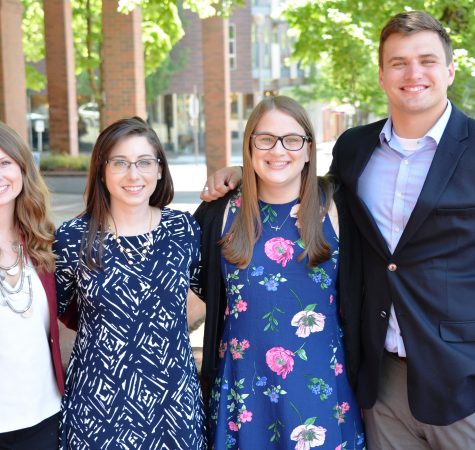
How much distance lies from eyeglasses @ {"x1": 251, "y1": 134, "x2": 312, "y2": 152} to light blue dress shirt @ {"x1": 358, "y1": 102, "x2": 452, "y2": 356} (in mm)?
322

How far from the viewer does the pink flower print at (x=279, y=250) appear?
3.06 m

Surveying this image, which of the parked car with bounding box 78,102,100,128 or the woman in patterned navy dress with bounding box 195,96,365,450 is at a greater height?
the parked car with bounding box 78,102,100,128

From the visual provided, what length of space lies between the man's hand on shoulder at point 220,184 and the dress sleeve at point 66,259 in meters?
0.65

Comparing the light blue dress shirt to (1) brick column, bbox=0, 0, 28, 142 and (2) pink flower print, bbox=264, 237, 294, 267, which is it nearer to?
(2) pink flower print, bbox=264, 237, 294, 267

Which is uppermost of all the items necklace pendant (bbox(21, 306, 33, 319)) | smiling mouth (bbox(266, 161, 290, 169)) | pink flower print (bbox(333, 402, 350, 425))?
smiling mouth (bbox(266, 161, 290, 169))

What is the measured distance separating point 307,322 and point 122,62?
40.6 feet

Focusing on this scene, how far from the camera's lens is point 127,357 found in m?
2.84

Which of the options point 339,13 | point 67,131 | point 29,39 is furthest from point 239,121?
point 339,13

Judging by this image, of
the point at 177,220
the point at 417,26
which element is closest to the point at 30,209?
the point at 177,220

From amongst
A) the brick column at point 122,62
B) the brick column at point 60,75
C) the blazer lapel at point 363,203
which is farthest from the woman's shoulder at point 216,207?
the brick column at point 60,75

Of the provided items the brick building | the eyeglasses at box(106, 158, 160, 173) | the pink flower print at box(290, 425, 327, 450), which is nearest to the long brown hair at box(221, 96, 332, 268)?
the eyeglasses at box(106, 158, 160, 173)

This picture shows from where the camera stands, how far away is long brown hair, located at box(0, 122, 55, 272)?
9.17 ft

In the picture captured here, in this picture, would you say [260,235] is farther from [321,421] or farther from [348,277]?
[321,421]

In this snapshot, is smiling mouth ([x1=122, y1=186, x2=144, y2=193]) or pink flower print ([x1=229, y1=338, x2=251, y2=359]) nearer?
smiling mouth ([x1=122, y1=186, x2=144, y2=193])
